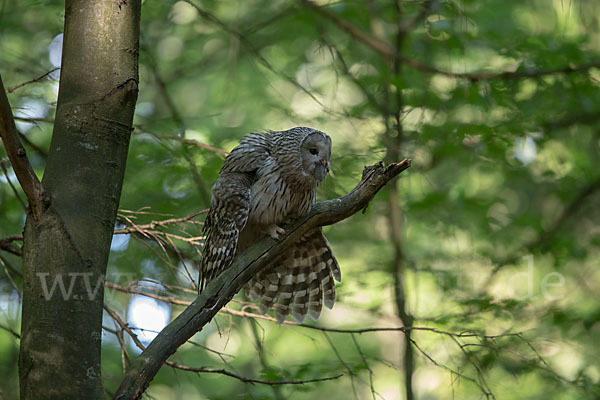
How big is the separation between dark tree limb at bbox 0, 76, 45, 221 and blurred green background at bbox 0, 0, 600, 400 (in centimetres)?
101

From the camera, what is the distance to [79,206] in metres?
2.42

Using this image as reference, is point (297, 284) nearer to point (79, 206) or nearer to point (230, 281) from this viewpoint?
point (230, 281)

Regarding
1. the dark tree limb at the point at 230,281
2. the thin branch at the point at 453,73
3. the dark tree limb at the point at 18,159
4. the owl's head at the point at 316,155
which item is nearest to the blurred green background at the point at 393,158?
the thin branch at the point at 453,73

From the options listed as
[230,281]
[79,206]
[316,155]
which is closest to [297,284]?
[316,155]

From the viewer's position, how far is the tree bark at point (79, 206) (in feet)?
7.32

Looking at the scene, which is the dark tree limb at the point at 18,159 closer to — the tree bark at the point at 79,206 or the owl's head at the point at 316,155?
the tree bark at the point at 79,206

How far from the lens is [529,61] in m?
5.24

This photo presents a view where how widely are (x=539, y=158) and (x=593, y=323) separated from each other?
2.09 meters

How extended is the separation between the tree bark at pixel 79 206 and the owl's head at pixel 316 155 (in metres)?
1.24

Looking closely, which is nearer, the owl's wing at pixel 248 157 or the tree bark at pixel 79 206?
the tree bark at pixel 79 206

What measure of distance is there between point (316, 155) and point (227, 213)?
0.64 m

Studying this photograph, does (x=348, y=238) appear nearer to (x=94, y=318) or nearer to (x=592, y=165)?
(x=592, y=165)

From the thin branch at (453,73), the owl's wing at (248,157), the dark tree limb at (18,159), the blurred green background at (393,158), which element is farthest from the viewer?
the thin branch at (453,73)

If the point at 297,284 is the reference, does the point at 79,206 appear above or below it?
below
